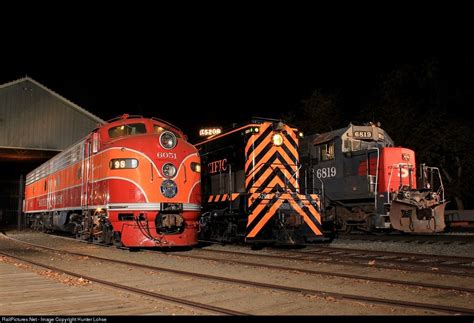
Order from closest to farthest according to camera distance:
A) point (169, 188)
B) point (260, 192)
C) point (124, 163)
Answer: point (124, 163), point (169, 188), point (260, 192)

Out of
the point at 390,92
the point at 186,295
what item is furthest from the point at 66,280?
the point at 390,92

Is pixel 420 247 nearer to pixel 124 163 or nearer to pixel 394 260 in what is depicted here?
pixel 394 260

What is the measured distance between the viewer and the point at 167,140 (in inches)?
483

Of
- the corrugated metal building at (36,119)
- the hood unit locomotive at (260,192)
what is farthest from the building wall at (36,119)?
the hood unit locomotive at (260,192)

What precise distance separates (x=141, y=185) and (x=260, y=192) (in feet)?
10.2

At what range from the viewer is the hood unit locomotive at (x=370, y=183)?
15.3 m

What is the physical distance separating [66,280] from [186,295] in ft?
8.19

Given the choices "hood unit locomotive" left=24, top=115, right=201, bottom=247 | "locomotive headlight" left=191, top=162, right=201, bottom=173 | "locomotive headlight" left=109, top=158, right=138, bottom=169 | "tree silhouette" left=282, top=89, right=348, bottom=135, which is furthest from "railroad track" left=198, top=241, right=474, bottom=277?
"tree silhouette" left=282, top=89, right=348, bottom=135

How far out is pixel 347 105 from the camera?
125ft

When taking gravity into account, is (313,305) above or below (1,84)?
below

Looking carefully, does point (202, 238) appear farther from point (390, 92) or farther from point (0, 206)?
point (0, 206)

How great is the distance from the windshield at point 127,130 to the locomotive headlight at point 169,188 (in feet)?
6.26

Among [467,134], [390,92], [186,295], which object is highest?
[390,92]

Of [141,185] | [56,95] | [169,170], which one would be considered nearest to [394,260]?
[169,170]
